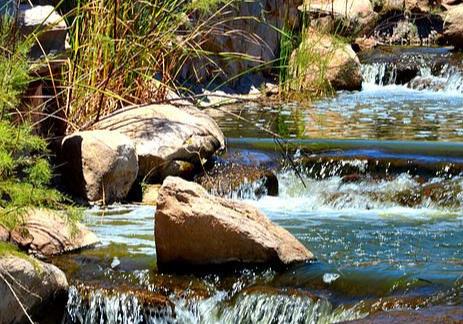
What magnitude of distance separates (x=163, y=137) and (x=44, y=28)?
1.37 meters

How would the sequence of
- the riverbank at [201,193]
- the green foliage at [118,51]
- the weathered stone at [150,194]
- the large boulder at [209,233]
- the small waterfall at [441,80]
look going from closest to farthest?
the riverbank at [201,193], the large boulder at [209,233], the weathered stone at [150,194], the green foliage at [118,51], the small waterfall at [441,80]

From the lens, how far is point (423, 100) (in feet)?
43.1

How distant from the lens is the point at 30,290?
4422mm

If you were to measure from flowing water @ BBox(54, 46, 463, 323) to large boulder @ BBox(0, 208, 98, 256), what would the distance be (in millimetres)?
97

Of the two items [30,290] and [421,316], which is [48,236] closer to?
[30,290]

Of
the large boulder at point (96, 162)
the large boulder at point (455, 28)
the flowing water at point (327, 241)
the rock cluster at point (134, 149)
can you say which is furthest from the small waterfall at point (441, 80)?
the large boulder at point (96, 162)

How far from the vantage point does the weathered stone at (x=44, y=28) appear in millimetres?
6020

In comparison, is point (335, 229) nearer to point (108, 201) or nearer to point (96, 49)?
point (108, 201)

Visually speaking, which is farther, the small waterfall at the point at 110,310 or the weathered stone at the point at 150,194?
the weathered stone at the point at 150,194

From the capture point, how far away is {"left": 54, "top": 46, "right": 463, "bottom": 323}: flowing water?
4586mm

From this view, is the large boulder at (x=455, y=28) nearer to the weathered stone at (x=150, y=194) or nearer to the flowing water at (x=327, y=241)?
the flowing water at (x=327, y=241)

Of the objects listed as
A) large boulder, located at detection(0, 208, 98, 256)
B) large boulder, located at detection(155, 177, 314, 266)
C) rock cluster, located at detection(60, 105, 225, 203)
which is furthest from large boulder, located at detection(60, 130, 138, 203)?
large boulder, located at detection(155, 177, 314, 266)

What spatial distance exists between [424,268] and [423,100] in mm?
8456

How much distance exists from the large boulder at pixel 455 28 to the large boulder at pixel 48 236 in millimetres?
12212
